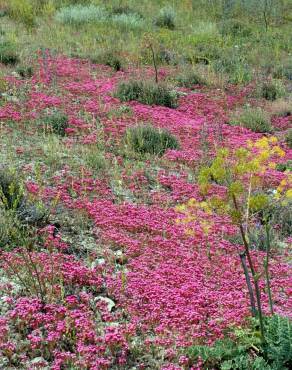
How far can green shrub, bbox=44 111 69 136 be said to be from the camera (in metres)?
9.32

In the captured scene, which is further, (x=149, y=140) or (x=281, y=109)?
(x=281, y=109)

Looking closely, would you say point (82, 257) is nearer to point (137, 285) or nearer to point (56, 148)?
point (137, 285)

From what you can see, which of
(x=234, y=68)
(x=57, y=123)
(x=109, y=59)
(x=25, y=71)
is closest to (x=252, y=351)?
(x=57, y=123)

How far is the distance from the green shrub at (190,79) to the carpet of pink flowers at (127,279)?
4.61m

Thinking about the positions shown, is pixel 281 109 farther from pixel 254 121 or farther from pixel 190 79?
pixel 190 79

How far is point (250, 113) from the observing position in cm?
1137

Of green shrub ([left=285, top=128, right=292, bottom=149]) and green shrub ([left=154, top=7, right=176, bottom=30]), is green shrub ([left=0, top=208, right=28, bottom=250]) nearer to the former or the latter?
green shrub ([left=285, top=128, right=292, bottom=149])

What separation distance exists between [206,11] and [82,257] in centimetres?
1859

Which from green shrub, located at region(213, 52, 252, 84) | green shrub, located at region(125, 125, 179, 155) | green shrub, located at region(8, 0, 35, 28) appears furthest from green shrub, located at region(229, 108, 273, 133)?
green shrub, located at region(8, 0, 35, 28)

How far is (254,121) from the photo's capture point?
11.2m

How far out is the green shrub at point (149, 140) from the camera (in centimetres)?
911

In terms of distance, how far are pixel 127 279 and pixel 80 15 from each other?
15.0 meters

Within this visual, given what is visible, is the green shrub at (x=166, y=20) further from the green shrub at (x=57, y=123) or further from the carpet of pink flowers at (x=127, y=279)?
the carpet of pink flowers at (x=127, y=279)

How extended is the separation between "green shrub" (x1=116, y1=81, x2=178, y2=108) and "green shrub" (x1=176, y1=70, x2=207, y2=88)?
1.77 m
